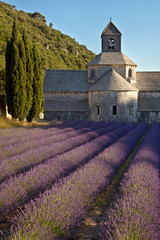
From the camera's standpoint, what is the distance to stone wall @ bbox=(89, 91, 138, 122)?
26.2 metres

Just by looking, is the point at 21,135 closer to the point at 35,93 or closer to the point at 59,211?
the point at 59,211

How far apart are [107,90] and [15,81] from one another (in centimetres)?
1165

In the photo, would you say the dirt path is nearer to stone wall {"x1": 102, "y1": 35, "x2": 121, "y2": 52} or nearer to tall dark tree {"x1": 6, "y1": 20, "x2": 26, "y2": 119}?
tall dark tree {"x1": 6, "y1": 20, "x2": 26, "y2": 119}

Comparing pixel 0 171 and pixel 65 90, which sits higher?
pixel 65 90

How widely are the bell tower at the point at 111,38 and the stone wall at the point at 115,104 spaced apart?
27.7 feet

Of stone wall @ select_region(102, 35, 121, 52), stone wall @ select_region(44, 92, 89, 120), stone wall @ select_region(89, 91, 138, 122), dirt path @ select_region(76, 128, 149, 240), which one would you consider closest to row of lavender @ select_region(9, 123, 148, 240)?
dirt path @ select_region(76, 128, 149, 240)

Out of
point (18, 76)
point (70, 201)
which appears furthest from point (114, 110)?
point (70, 201)

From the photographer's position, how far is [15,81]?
62.6ft

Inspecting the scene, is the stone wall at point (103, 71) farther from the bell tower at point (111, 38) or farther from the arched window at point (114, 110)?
the arched window at point (114, 110)

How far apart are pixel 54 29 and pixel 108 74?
244 ft

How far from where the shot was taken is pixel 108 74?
2834cm

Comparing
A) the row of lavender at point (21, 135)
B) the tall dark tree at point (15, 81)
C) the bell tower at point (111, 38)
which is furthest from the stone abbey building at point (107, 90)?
the row of lavender at point (21, 135)

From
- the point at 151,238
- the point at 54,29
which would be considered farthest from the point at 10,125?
the point at 54,29

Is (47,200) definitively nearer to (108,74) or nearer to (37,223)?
(37,223)
